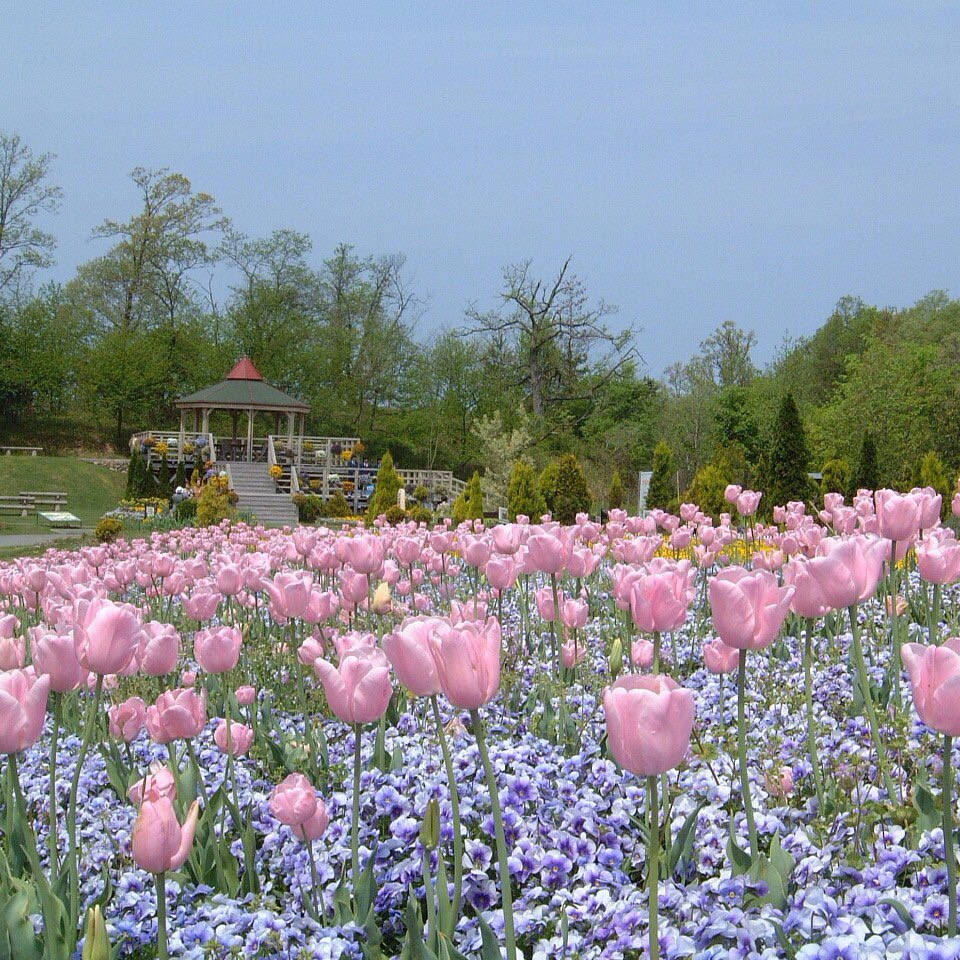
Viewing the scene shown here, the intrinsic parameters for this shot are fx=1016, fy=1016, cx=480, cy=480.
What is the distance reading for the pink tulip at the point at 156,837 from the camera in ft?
5.10

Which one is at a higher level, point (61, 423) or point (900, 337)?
point (900, 337)

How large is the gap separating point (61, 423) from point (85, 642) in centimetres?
4478

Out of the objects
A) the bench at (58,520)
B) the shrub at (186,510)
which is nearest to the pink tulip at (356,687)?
the bench at (58,520)

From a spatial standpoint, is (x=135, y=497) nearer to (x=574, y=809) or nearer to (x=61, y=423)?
(x=61, y=423)

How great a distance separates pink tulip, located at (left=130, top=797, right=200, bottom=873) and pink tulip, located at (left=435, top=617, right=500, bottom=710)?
471 millimetres

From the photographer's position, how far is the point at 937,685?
1696 millimetres

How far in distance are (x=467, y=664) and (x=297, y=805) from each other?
548 millimetres

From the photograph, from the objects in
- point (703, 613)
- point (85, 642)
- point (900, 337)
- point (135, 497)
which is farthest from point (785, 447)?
point (900, 337)

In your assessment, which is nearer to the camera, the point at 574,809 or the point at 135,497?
the point at 574,809

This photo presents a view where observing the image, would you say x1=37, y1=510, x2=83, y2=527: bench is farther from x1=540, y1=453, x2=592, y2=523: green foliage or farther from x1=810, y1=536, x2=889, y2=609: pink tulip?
x1=810, y1=536, x2=889, y2=609: pink tulip

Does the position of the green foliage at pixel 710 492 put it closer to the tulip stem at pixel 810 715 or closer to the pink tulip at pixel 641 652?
the pink tulip at pixel 641 652

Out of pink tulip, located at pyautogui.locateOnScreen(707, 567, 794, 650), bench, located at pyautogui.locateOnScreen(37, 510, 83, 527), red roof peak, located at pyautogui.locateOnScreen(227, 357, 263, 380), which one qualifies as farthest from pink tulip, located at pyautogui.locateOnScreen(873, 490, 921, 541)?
red roof peak, located at pyautogui.locateOnScreen(227, 357, 263, 380)

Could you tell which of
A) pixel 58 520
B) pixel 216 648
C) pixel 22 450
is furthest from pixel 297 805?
pixel 22 450

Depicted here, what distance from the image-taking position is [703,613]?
5664 millimetres
